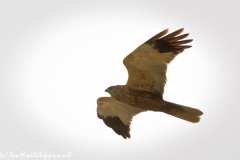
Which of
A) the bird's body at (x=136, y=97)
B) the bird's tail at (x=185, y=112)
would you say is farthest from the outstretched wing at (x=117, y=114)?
the bird's tail at (x=185, y=112)

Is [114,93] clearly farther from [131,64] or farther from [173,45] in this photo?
[173,45]

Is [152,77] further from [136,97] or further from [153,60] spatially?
[136,97]

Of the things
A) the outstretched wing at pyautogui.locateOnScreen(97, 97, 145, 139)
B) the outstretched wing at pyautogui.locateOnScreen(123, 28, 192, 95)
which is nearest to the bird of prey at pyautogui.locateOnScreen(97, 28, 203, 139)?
the outstretched wing at pyautogui.locateOnScreen(123, 28, 192, 95)

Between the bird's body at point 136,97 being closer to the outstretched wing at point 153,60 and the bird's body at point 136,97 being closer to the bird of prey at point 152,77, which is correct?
the bird of prey at point 152,77

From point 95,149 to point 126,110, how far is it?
236 inches

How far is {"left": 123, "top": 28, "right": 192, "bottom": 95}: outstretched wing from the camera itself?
33.7 feet

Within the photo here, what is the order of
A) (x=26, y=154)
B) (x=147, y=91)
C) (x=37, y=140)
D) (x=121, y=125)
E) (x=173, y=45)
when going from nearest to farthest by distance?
(x=173, y=45)
(x=147, y=91)
(x=121, y=125)
(x=26, y=154)
(x=37, y=140)

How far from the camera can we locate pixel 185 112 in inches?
419

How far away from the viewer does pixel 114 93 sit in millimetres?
10953

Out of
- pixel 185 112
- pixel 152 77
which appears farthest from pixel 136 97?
pixel 185 112

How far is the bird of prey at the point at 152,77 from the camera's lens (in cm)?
1030

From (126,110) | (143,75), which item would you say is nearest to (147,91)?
(143,75)

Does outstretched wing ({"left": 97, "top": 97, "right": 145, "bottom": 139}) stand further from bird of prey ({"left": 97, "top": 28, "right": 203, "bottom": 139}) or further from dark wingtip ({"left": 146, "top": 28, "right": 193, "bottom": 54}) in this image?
dark wingtip ({"left": 146, "top": 28, "right": 193, "bottom": 54})


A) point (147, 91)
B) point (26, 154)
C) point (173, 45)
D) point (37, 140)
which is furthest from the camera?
point (37, 140)
